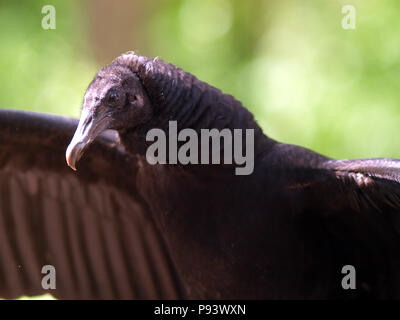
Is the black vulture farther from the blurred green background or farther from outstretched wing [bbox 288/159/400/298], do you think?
the blurred green background

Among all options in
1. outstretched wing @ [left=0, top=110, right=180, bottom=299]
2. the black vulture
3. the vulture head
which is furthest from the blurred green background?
the vulture head

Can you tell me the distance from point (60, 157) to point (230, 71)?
4.60 m

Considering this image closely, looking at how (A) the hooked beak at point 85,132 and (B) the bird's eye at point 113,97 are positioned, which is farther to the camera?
(B) the bird's eye at point 113,97

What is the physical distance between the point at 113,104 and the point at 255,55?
5403 millimetres

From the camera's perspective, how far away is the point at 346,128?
639 cm

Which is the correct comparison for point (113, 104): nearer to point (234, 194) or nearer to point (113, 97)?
point (113, 97)

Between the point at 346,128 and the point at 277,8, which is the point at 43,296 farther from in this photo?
the point at 277,8

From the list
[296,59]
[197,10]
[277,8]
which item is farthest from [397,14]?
[197,10]

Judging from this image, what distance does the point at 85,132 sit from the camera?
2682 millimetres

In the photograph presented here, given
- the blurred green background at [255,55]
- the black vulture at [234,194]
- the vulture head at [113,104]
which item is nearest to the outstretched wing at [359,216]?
the black vulture at [234,194]

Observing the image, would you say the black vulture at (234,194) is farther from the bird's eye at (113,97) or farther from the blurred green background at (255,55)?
the blurred green background at (255,55)

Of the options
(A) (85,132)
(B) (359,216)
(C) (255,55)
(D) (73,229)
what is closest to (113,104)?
(A) (85,132)

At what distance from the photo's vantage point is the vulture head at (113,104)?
2711 millimetres

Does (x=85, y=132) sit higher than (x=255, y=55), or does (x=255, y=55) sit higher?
(x=255, y=55)
